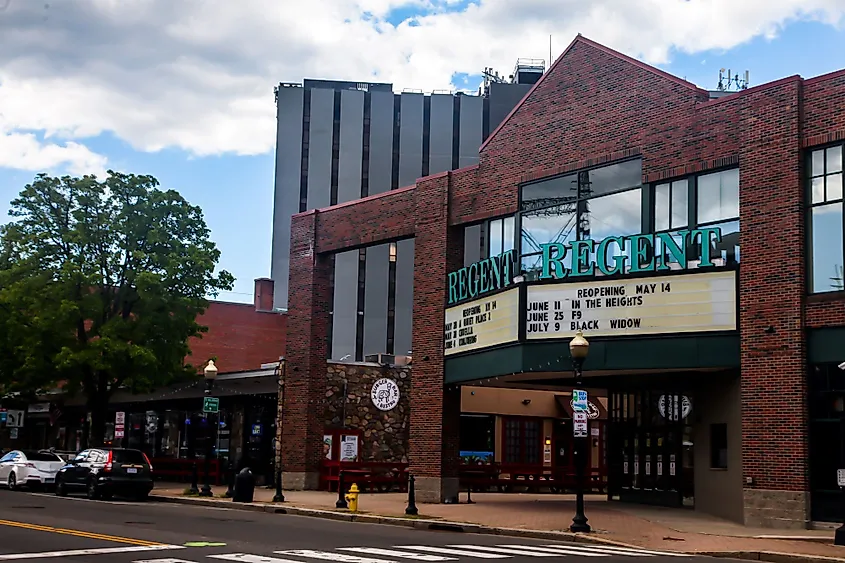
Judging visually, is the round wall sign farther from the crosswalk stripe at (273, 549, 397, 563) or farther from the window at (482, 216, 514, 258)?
the crosswalk stripe at (273, 549, 397, 563)

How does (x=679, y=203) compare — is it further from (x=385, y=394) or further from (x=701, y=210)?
(x=385, y=394)

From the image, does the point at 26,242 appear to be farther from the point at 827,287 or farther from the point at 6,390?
the point at 827,287

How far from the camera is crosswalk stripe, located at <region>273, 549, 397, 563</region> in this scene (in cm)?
1484

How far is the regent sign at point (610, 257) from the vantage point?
2403 cm

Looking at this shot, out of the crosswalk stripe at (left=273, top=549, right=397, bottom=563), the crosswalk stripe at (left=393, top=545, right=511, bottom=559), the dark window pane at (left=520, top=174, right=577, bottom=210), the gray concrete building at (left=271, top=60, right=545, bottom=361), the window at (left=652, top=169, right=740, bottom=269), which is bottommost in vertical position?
the crosswalk stripe at (left=393, top=545, right=511, bottom=559)

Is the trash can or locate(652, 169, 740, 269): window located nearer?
locate(652, 169, 740, 269): window

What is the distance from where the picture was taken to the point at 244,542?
57.1 ft

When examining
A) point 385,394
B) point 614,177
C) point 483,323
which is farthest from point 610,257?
point 385,394

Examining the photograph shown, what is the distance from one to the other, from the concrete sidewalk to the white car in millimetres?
4400

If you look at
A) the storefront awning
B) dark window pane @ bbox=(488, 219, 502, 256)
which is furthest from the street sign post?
the storefront awning

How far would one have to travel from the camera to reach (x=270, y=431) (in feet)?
132

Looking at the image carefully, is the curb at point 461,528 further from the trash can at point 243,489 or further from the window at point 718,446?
the window at point 718,446

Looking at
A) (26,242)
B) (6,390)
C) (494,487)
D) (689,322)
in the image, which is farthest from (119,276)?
(689,322)

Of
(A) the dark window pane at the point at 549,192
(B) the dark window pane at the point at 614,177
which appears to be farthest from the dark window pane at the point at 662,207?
(A) the dark window pane at the point at 549,192
